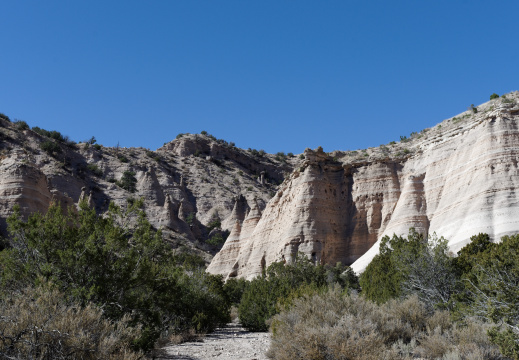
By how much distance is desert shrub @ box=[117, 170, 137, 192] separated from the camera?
249ft

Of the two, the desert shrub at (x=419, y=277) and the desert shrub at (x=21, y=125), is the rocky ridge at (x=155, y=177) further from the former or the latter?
the desert shrub at (x=419, y=277)

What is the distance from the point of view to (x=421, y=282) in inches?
734

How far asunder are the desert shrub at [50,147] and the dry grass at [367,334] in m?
69.5

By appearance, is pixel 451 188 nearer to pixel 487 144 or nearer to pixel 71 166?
pixel 487 144

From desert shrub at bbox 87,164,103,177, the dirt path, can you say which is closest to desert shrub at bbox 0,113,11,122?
desert shrub at bbox 87,164,103,177

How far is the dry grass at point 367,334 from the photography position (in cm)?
976

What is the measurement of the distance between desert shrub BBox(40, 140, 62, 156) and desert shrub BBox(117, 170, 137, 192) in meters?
11.1

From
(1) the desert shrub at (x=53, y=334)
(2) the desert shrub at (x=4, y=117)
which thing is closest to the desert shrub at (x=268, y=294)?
(1) the desert shrub at (x=53, y=334)

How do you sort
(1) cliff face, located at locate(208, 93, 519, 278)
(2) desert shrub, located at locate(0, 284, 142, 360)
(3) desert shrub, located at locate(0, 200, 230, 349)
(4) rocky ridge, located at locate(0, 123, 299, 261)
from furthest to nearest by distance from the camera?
(4) rocky ridge, located at locate(0, 123, 299, 261) → (1) cliff face, located at locate(208, 93, 519, 278) → (3) desert shrub, located at locate(0, 200, 230, 349) → (2) desert shrub, located at locate(0, 284, 142, 360)

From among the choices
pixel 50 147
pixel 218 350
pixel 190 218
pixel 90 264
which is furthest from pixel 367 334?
pixel 50 147

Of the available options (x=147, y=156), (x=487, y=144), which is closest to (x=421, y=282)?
(x=487, y=144)

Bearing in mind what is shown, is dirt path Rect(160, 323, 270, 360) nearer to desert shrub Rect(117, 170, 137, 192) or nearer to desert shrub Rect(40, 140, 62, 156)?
desert shrub Rect(117, 170, 137, 192)

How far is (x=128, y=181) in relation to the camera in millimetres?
77750

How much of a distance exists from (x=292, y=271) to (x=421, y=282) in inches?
442
